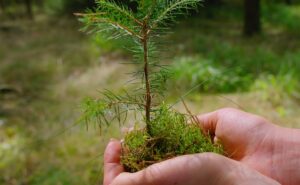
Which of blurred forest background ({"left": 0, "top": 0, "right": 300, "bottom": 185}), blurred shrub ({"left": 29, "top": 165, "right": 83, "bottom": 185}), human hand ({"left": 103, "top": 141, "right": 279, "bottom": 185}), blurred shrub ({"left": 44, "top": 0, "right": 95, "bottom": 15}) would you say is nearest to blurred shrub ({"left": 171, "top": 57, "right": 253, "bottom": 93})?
blurred forest background ({"left": 0, "top": 0, "right": 300, "bottom": 185})

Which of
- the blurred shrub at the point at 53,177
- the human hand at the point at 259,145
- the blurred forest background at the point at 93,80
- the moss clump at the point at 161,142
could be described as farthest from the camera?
the blurred forest background at the point at 93,80

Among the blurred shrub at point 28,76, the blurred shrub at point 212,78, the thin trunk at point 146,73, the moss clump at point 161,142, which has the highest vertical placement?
the thin trunk at point 146,73

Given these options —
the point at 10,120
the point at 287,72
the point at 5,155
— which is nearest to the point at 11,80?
the point at 10,120

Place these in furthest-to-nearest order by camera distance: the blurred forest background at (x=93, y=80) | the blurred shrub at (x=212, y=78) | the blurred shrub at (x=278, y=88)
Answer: the blurred shrub at (x=212, y=78), the blurred shrub at (x=278, y=88), the blurred forest background at (x=93, y=80)

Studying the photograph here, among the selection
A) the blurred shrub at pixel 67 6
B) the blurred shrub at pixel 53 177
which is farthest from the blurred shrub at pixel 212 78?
the blurred shrub at pixel 67 6

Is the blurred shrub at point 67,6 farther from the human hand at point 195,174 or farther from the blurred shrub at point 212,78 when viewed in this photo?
the human hand at point 195,174

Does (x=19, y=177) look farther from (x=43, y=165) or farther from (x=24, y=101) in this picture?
(x=24, y=101)
